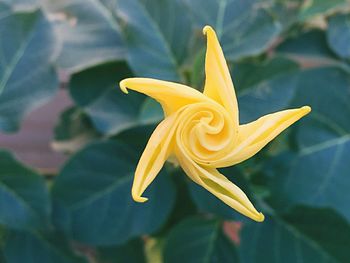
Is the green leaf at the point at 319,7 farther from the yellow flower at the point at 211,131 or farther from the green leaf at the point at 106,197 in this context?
the yellow flower at the point at 211,131

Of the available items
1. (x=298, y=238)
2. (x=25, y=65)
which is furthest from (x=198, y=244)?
(x=25, y=65)

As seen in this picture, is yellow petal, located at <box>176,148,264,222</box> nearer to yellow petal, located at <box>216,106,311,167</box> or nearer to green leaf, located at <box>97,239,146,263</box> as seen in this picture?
yellow petal, located at <box>216,106,311,167</box>

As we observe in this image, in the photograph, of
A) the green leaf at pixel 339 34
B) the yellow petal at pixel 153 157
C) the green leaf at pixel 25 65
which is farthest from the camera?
the green leaf at pixel 339 34

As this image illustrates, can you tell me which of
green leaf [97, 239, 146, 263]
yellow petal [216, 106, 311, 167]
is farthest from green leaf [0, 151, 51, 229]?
yellow petal [216, 106, 311, 167]

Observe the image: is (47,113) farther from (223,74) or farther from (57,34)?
(223,74)

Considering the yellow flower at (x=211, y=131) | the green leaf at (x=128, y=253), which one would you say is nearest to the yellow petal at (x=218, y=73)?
the yellow flower at (x=211, y=131)

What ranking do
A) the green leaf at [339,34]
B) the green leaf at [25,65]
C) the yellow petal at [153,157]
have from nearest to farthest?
1. the yellow petal at [153,157]
2. the green leaf at [25,65]
3. the green leaf at [339,34]

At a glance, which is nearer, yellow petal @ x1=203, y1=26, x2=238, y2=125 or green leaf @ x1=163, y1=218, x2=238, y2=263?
yellow petal @ x1=203, y1=26, x2=238, y2=125
